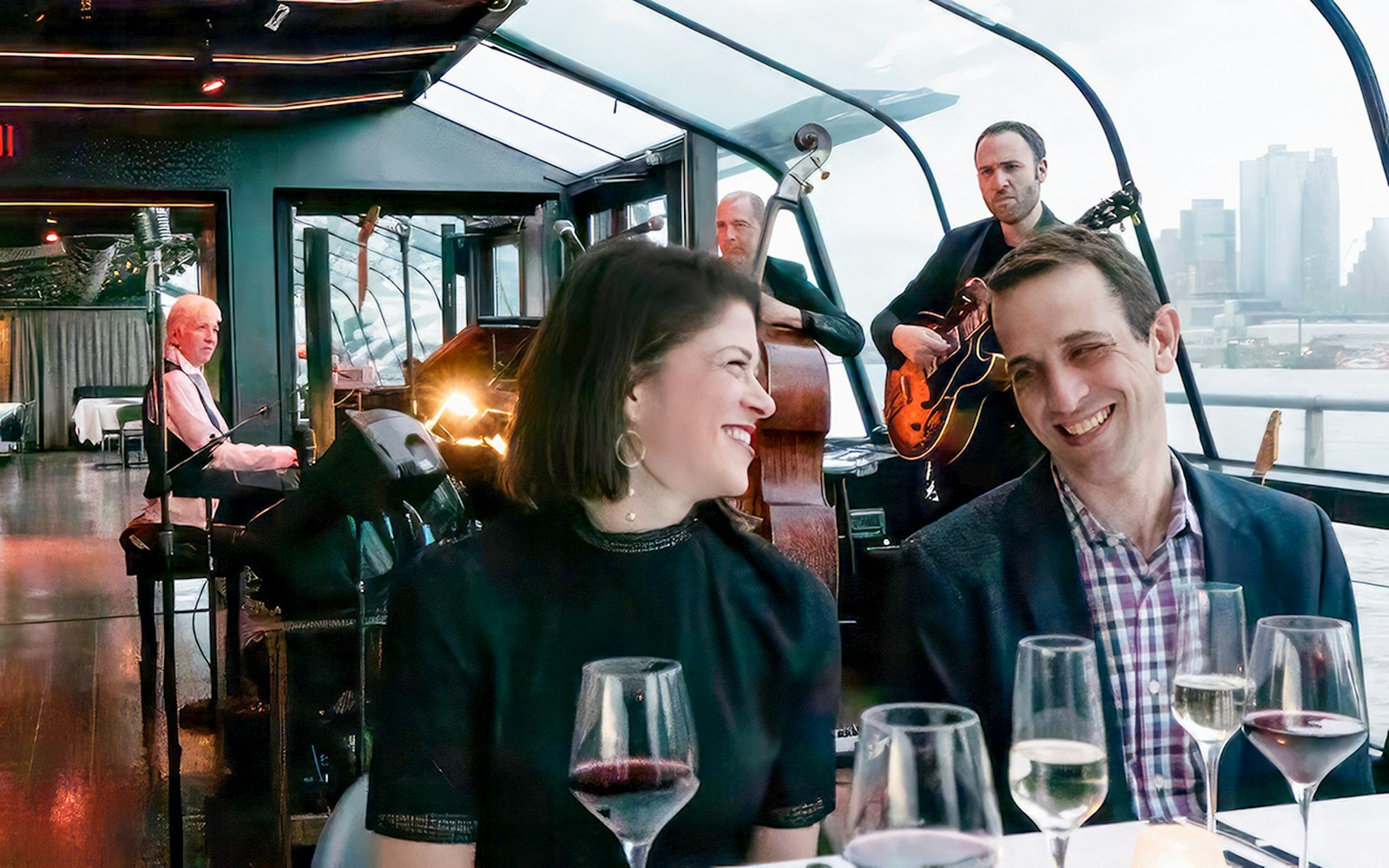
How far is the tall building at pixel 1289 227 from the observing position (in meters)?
3.09

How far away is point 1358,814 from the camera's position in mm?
1021

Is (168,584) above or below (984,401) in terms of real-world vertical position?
below

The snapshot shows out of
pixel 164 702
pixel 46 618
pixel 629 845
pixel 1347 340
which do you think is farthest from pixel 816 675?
pixel 46 618

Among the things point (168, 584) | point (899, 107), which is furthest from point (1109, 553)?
point (899, 107)

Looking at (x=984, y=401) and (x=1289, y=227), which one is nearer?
(x=984, y=401)

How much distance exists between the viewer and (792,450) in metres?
2.89

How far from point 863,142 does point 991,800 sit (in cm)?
402

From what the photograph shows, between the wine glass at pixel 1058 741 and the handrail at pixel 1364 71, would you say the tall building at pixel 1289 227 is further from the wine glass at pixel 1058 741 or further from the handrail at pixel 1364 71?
the wine glass at pixel 1058 741

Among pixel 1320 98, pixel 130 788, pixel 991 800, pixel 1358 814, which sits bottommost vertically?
pixel 130 788

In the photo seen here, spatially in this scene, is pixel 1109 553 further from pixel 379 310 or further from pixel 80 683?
pixel 80 683

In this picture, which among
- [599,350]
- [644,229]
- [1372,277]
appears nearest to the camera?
[599,350]

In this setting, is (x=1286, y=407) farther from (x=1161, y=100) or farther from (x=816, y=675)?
(x=816, y=675)

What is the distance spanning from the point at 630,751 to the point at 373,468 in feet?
4.86

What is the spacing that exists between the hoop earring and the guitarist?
4.25ft
